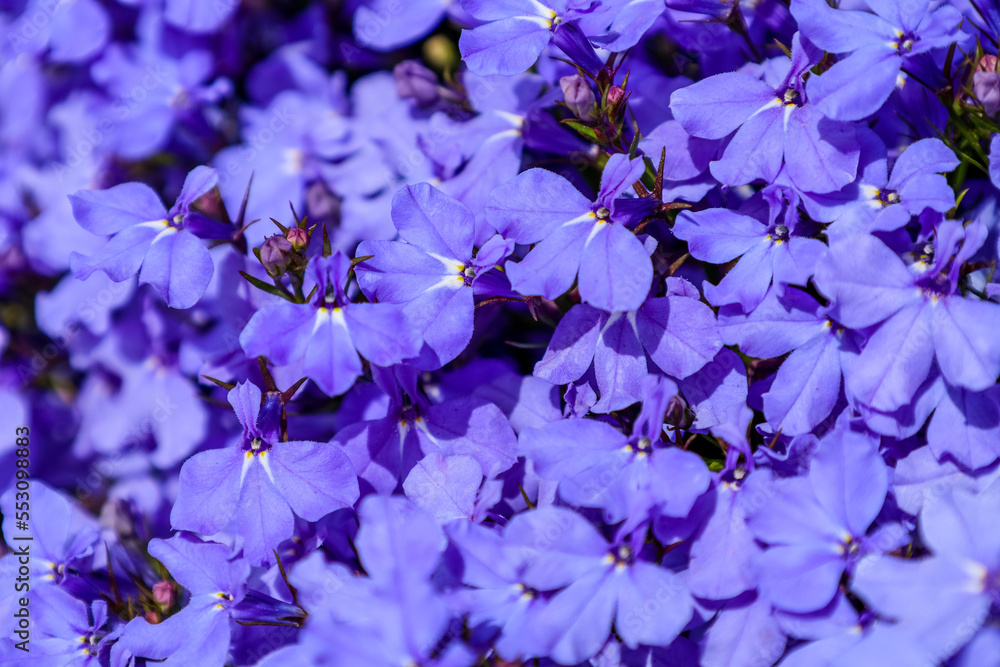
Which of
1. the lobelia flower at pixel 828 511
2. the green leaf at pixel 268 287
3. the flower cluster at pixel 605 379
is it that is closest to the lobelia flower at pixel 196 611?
the flower cluster at pixel 605 379

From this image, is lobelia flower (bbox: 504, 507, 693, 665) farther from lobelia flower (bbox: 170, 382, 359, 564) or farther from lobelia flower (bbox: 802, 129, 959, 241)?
lobelia flower (bbox: 802, 129, 959, 241)

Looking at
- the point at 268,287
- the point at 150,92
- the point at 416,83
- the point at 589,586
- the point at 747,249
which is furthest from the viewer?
the point at 150,92

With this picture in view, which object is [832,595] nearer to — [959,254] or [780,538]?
[780,538]

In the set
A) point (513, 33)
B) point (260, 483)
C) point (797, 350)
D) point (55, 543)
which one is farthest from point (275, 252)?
point (797, 350)

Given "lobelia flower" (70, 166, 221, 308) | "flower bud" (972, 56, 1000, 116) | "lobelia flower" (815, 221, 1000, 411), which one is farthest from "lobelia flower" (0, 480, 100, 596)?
"flower bud" (972, 56, 1000, 116)

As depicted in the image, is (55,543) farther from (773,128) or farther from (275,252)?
(773,128)
